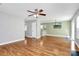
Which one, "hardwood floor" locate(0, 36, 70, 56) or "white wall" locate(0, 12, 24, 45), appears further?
"white wall" locate(0, 12, 24, 45)

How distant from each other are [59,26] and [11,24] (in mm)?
1711

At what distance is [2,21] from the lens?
343cm

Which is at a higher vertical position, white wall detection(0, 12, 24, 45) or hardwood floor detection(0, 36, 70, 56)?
white wall detection(0, 12, 24, 45)

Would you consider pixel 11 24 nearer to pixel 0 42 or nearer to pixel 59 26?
pixel 0 42

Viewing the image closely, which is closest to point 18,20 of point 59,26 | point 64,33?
point 59,26

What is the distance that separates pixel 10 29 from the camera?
10.2ft

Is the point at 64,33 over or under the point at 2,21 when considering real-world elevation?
under

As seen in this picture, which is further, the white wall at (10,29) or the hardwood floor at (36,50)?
the white wall at (10,29)

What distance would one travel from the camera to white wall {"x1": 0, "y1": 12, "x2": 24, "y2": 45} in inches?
120

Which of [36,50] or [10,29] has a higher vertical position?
[10,29]

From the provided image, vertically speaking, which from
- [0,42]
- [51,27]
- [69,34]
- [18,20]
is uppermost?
[18,20]

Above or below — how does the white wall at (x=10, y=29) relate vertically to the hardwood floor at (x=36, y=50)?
above

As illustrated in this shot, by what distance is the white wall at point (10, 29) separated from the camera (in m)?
3.05

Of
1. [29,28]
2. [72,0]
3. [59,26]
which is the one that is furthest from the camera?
[29,28]
